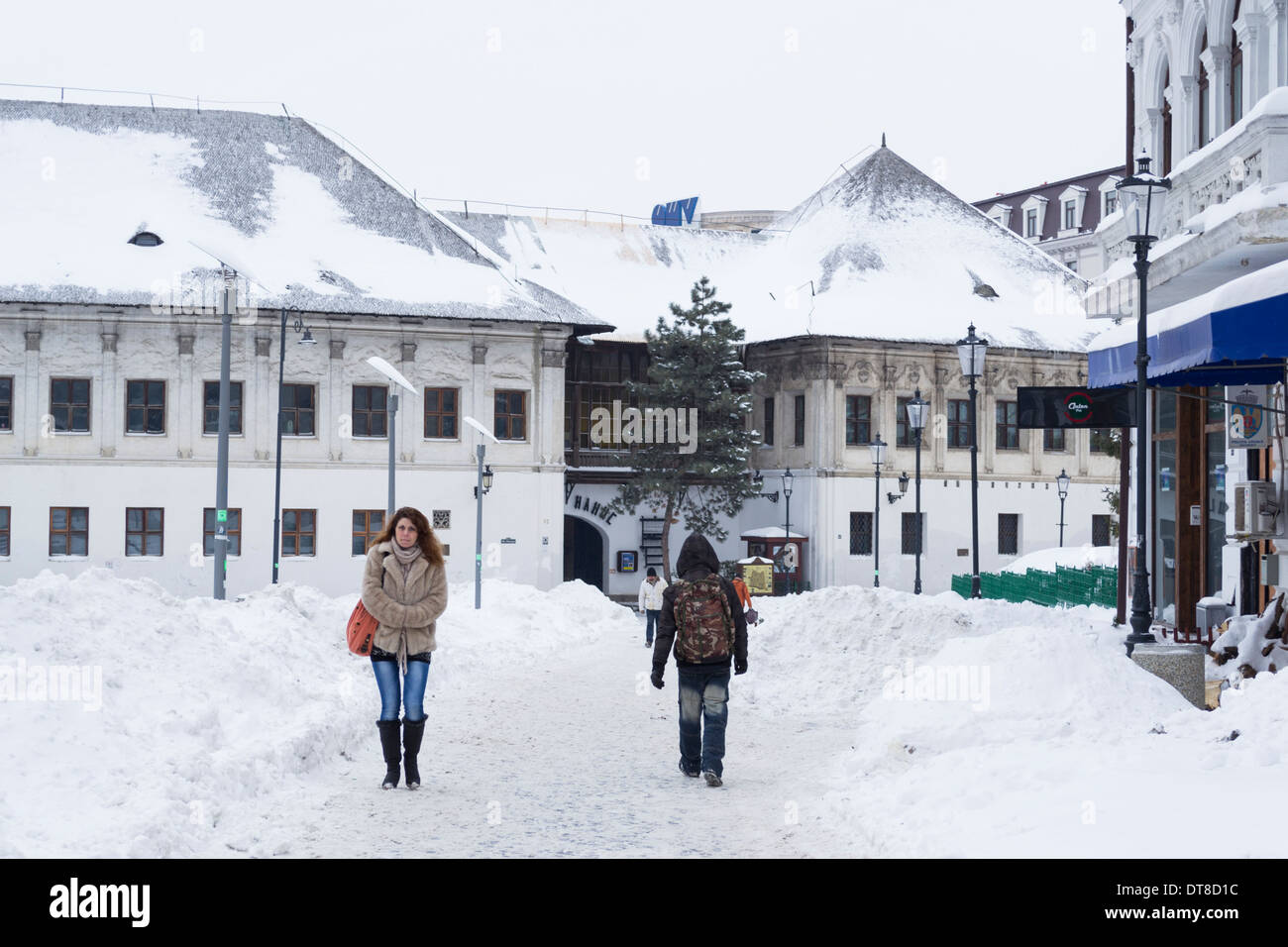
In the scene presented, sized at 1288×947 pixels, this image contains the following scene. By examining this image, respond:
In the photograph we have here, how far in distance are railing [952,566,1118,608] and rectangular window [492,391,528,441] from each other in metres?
13.6

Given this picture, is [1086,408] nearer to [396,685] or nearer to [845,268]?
[396,685]

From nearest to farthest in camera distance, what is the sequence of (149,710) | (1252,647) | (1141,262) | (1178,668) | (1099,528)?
(149,710) → (1178,668) → (1252,647) → (1141,262) → (1099,528)

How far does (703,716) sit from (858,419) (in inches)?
1411

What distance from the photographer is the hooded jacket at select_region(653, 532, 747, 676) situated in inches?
411

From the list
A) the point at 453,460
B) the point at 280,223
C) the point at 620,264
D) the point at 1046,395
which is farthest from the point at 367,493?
the point at 1046,395

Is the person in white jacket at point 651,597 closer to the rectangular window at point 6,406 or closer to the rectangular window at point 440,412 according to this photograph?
the rectangular window at point 440,412

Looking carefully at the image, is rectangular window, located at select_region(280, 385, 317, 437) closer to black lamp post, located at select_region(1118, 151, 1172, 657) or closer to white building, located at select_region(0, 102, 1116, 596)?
white building, located at select_region(0, 102, 1116, 596)

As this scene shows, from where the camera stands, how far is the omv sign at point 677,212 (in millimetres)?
64794

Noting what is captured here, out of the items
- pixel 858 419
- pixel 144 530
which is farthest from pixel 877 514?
pixel 144 530

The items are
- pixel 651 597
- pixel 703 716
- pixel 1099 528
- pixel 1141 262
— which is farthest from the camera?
pixel 1099 528

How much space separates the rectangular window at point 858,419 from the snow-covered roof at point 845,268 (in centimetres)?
208

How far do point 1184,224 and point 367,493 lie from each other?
26204mm

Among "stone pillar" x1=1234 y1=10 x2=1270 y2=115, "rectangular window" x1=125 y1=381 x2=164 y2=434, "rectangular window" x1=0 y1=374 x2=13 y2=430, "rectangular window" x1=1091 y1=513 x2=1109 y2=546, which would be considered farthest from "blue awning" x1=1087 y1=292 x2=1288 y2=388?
"rectangular window" x1=1091 y1=513 x2=1109 y2=546

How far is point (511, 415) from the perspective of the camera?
41062mm
